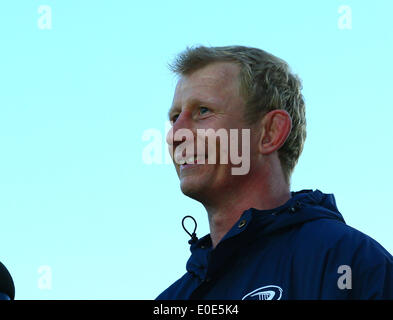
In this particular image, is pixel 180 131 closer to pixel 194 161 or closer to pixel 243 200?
pixel 194 161

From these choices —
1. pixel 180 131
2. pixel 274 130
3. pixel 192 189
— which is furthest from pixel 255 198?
pixel 180 131

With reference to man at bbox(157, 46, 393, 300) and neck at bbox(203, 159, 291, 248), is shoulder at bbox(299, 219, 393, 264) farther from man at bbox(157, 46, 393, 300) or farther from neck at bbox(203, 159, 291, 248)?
neck at bbox(203, 159, 291, 248)

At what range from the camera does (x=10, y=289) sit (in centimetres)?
341

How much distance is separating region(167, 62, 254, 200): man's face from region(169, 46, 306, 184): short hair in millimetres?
63

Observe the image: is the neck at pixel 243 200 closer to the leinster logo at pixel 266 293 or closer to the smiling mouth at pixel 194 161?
the smiling mouth at pixel 194 161

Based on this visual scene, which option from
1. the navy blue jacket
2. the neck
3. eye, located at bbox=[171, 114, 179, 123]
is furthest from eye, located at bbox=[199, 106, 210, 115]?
the navy blue jacket

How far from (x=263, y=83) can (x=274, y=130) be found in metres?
0.33

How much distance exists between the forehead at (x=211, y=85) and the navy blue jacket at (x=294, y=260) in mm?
803

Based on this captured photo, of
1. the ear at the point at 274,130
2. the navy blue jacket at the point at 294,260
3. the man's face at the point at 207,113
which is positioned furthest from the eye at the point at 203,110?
the navy blue jacket at the point at 294,260

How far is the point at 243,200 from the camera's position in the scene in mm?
4547
